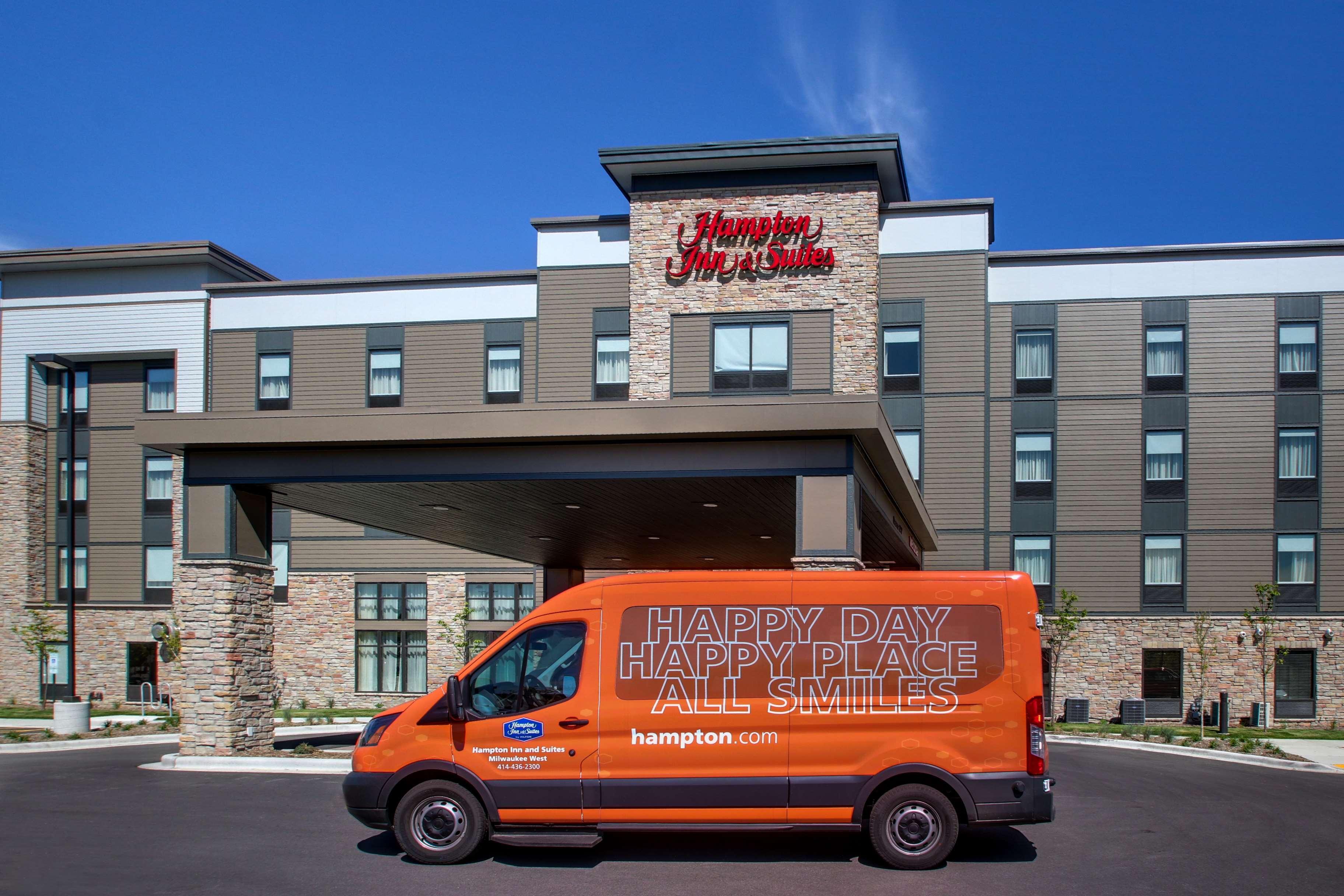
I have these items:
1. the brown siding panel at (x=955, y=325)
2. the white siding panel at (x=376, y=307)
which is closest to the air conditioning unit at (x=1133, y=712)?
the brown siding panel at (x=955, y=325)

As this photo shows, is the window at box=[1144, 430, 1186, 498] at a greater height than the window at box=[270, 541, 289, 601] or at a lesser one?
greater

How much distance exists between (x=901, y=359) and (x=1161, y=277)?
28.4 feet

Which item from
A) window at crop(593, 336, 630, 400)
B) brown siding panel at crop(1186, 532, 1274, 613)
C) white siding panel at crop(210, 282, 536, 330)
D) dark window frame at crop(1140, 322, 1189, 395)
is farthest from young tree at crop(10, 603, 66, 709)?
brown siding panel at crop(1186, 532, 1274, 613)

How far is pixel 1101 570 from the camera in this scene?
36.3 meters

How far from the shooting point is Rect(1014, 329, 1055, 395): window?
121 feet

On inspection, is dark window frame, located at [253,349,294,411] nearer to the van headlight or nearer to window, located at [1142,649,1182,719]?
window, located at [1142,649,1182,719]

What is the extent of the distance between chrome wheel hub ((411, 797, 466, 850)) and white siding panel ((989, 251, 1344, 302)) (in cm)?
3029

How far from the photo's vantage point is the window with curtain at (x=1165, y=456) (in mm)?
36219

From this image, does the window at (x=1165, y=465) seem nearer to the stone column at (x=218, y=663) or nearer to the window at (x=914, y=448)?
the window at (x=914, y=448)

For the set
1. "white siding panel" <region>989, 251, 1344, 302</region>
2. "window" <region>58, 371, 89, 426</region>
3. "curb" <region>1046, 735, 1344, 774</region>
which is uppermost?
"white siding panel" <region>989, 251, 1344, 302</region>

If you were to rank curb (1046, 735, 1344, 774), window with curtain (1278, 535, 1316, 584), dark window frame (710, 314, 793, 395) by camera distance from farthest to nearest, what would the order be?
window with curtain (1278, 535, 1316, 584)
dark window frame (710, 314, 793, 395)
curb (1046, 735, 1344, 774)

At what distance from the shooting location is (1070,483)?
1441 inches

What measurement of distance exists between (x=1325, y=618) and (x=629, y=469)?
1124 inches

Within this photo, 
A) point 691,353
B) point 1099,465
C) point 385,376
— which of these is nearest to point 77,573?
point 385,376
